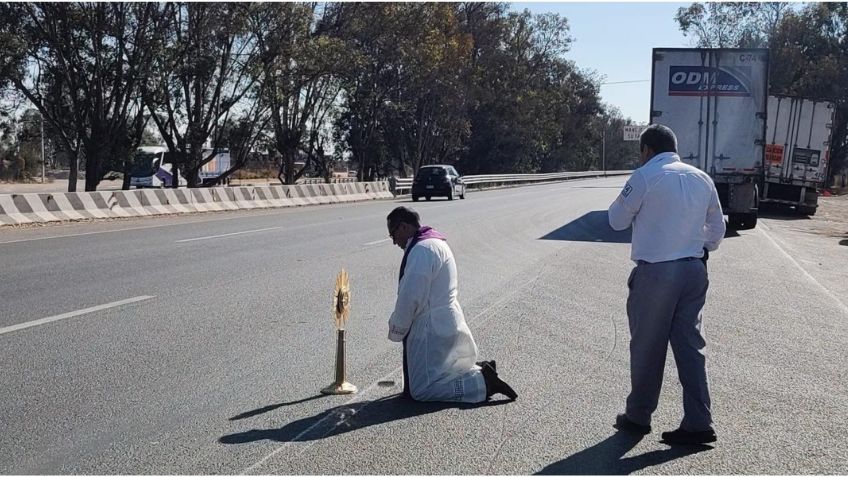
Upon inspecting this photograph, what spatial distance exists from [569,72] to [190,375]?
86778 mm

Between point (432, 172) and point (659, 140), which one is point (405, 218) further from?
point (432, 172)

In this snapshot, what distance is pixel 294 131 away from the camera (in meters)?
46.2

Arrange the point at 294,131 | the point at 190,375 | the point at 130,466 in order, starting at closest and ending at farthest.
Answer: the point at 130,466
the point at 190,375
the point at 294,131

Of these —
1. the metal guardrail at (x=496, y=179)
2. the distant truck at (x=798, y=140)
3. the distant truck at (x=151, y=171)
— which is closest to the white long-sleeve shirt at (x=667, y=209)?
the distant truck at (x=798, y=140)

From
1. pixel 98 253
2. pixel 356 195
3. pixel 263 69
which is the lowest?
pixel 356 195

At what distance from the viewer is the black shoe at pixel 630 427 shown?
5383 millimetres

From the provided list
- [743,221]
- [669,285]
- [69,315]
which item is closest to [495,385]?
[669,285]

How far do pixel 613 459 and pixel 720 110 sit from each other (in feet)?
59.5

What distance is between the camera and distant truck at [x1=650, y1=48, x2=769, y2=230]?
69.9 feet

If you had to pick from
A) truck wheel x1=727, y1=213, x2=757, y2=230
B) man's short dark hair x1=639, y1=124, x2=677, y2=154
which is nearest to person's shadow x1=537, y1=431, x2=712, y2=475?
man's short dark hair x1=639, y1=124, x2=677, y2=154

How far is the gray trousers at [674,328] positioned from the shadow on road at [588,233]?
1186 centimetres

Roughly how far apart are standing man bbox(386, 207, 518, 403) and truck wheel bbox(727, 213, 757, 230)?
58.1 ft

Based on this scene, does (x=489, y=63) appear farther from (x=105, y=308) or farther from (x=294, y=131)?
(x=105, y=308)

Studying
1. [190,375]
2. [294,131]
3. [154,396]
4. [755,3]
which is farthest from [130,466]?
[755,3]
